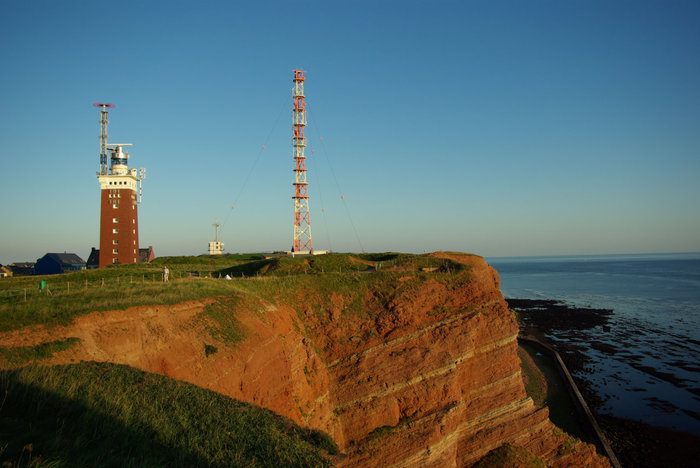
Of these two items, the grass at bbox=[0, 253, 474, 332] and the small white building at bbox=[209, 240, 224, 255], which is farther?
the small white building at bbox=[209, 240, 224, 255]

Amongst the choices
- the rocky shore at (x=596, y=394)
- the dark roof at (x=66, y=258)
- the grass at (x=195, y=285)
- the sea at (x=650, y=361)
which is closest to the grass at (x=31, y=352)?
the grass at (x=195, y=285)

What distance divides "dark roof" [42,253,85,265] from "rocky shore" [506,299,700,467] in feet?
249

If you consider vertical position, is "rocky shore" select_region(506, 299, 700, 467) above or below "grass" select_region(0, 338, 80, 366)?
below

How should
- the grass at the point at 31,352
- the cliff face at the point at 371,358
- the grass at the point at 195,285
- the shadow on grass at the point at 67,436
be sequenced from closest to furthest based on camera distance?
the shadow on grass at the point at 67,436 < the grass at the point at 31,352 < the grass at the point at 195,285 < the cliff face at the point at 371,358

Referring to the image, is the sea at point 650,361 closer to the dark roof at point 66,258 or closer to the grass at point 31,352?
the grass at point 31,352

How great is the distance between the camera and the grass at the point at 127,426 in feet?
25.2

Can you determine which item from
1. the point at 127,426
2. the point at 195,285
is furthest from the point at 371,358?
the point at 127,426

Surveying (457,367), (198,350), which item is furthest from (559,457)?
(198,350)

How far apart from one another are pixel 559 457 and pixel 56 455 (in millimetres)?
29258

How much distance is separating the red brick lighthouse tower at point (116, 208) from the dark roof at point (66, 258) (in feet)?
68.1

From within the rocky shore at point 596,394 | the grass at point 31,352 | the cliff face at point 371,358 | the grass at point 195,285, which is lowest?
the rocky shore at point 596,394

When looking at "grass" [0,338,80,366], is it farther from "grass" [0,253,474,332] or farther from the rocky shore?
the rocky shore

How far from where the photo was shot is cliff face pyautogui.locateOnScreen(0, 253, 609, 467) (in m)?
16.6

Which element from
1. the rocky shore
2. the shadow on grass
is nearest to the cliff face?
the shadow on grass
